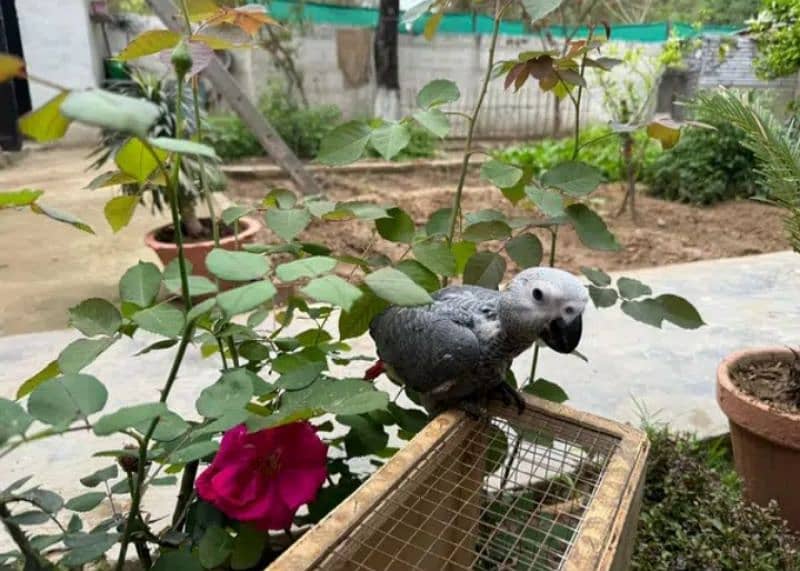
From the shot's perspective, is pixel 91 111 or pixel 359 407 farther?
pixel 359 407

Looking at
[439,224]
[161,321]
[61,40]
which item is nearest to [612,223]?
[439,224]

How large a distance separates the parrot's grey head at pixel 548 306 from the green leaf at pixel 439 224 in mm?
153

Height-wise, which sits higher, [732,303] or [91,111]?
[91,111]

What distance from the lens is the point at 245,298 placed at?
458mm

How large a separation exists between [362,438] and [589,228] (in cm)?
44

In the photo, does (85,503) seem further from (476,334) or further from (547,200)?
(547,200)

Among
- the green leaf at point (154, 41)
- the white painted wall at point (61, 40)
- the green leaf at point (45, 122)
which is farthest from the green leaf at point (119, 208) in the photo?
the white painted wall at point (61, 40)

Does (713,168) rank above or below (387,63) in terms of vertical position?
below

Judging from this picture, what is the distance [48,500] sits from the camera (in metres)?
0.63

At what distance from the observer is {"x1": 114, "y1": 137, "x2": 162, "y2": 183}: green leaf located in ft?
1.98

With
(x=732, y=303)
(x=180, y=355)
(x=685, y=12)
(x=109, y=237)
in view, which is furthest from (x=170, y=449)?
(x=685, y=12)

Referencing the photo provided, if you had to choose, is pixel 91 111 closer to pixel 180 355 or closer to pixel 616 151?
pixel 180 355

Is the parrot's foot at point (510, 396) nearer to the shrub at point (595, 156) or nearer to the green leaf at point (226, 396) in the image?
the green leaf at point (226, 396)

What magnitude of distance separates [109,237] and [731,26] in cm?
476
